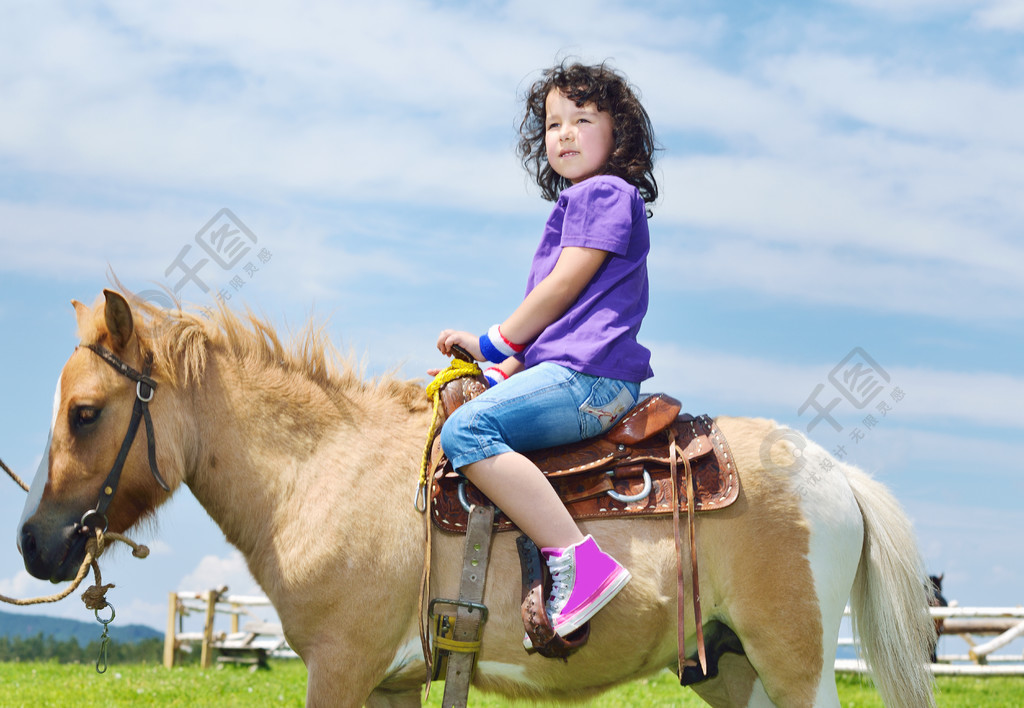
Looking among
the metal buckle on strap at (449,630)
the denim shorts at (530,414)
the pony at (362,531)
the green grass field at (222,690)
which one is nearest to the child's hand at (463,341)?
the denim shorts at (530,414)

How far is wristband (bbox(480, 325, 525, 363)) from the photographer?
4.08m

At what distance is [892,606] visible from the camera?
4.15 meters

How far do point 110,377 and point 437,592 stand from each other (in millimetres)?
1754

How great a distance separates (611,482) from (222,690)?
878 cm

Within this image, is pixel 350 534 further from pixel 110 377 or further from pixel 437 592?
pixel 110 377

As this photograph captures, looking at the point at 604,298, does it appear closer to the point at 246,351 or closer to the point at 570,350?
the point at 570,350

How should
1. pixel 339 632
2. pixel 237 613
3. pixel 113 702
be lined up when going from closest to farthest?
pixel 339 632 < pixel 113 702 < pixel 237 613

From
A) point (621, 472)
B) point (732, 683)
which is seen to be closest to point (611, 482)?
point (621, 472)

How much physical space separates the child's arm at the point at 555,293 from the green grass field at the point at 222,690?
5.80 m

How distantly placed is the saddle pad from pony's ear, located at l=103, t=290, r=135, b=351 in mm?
1526

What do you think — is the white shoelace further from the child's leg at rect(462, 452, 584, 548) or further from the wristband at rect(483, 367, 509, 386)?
the wristband at rect(483, 367, 509, 386)

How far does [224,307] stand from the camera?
4.21 metres

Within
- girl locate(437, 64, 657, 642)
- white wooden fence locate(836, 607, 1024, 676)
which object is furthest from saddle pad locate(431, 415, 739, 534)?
white wooden fence locate(836, 607, 1024, 676)

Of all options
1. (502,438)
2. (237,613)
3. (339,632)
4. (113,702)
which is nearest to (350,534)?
(339,632)
